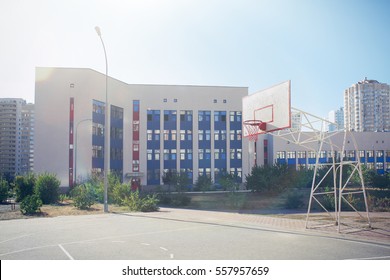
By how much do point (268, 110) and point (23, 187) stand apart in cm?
2501

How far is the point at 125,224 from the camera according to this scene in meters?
16.1

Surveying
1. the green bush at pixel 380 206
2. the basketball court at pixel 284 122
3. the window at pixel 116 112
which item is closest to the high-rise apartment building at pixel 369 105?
the window at pixel 116 112

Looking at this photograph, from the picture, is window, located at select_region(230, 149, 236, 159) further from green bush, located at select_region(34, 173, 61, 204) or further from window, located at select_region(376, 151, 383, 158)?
green bush, located at select_region(34, 173, 61, 204)

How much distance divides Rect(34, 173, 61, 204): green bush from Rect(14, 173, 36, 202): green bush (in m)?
1.35

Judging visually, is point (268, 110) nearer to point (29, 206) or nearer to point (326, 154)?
point (29, 206)

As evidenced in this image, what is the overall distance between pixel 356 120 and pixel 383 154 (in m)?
48.1

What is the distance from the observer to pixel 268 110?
50.7ft

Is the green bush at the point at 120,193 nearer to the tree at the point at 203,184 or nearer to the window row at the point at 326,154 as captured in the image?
the tree at the point at 203,184

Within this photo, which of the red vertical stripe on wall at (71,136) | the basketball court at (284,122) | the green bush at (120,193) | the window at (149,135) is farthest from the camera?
the window at (149,135)

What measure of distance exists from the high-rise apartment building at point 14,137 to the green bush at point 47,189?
247ft

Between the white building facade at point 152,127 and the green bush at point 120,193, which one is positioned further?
the white building facade at point 152,127

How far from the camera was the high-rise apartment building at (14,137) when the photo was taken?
324ft

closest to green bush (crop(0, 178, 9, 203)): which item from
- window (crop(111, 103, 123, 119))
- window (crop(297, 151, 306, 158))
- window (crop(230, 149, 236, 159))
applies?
window (crop(111, 103, 123, 119))

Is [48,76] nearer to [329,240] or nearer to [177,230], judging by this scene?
[177,230]
